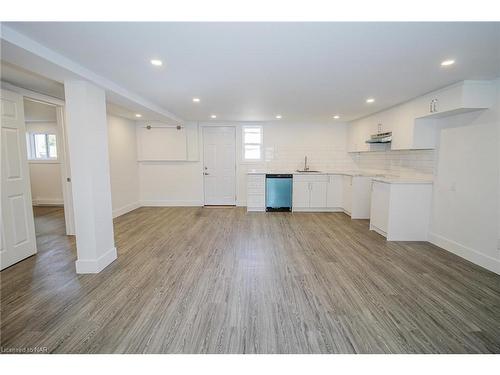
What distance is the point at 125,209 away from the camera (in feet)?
18.2

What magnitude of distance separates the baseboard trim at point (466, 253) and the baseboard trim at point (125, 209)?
593cm

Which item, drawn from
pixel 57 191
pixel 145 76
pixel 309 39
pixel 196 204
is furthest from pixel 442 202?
pixel 57 191

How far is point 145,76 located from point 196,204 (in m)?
4.11

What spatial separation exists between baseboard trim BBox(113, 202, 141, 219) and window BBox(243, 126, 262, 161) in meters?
3.07

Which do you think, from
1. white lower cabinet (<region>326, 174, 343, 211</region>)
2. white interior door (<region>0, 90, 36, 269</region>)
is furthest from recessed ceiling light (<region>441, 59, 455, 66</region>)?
A: white interior door (<region>0, 90, 36, 269</region>)

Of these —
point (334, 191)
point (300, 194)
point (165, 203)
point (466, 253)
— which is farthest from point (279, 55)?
point (165, 203)

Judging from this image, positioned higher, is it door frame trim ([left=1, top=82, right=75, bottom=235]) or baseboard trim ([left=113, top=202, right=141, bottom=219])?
door frame trim ([left=1, top=82, right=75, bottom=235])

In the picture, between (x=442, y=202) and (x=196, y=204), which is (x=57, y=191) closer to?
(x=196, y=204)

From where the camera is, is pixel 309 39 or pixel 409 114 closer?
pixel 309 39

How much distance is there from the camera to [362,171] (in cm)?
584

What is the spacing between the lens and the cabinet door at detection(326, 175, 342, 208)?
557 cm

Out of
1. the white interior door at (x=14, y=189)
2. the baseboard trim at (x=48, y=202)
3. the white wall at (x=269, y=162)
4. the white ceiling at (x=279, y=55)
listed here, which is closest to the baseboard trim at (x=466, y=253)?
the white ceiling at (x=279, y=55)

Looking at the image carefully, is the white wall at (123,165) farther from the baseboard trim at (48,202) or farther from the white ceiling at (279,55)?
the white ceiling at (279,55)

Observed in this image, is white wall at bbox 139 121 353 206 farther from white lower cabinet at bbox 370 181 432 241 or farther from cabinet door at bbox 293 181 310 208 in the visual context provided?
white lower cabinet at bbox 370 181 432 241
